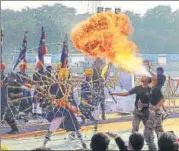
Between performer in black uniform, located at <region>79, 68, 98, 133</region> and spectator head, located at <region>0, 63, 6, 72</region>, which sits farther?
performer in black uniform, located at <region>79, 68, 98, 133</region>

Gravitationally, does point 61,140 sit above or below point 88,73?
below

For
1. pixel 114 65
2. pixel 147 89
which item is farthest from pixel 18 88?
pixel 147 89

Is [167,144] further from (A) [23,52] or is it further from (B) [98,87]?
(A) [23,52]

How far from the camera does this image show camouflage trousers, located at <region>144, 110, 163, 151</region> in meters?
6.12

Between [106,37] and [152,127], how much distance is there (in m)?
1.41

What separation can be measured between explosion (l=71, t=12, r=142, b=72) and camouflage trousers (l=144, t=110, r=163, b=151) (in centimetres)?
71

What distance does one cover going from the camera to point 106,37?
6.24m

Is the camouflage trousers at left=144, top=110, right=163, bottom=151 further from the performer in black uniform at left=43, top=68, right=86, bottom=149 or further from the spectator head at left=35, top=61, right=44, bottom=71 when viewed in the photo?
the spectator head at left=35, top=61, right=44, bottom=71

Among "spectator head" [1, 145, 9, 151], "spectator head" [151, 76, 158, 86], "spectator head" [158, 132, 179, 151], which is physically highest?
"spectator head" [151, 76, 158, 86]

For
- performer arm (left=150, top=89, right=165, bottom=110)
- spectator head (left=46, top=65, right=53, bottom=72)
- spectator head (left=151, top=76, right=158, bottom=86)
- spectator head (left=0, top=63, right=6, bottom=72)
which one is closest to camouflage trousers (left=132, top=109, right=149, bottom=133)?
performer arm (left=150, top=89, right=165, bottom=110)

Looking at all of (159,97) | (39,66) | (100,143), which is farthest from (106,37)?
(100,143)

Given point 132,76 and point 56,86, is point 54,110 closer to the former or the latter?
point 56,86

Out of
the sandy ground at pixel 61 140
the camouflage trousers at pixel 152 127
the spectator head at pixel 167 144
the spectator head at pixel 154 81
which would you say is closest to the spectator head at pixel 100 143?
the spectator head at pixel 167 144

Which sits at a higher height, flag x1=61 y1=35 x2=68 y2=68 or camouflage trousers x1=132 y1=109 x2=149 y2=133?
flag x1=61 y1=35 x2=68 y2=68
